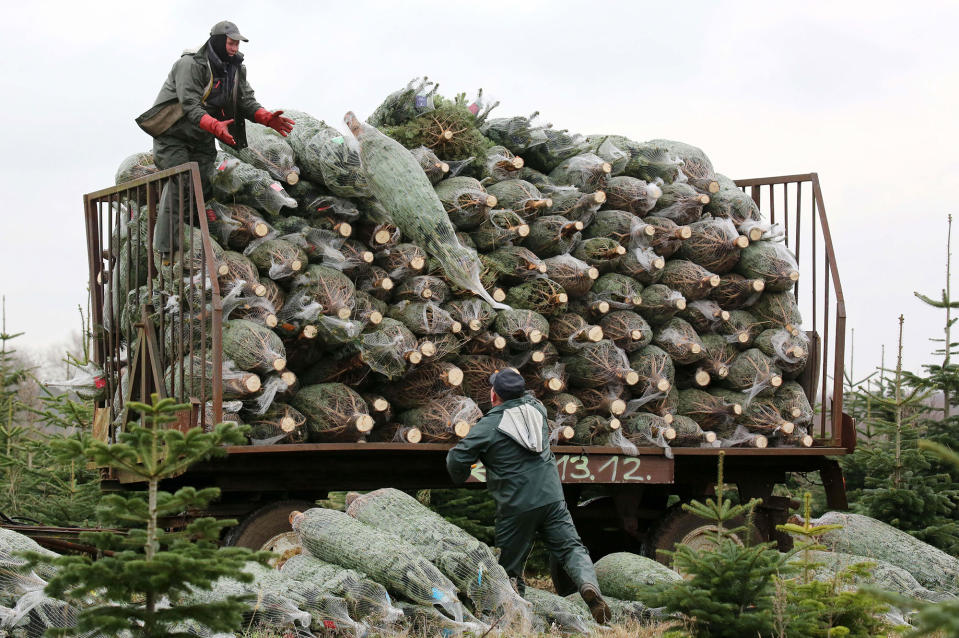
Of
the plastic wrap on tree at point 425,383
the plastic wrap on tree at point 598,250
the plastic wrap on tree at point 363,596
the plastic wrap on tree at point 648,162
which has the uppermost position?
the plastic wrap on tree at point 648,162

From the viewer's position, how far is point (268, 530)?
25.7ft

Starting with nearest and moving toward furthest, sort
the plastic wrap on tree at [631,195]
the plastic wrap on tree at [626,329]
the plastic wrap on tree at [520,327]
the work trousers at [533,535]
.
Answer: the work trousers at [533,535]
the plastic wrap on tree at [520,327]
the plastic wrap on tree at [626,329]
the plastic wrap on tree at [631,195]

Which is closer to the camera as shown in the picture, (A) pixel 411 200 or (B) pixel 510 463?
(B) pixel 510 463

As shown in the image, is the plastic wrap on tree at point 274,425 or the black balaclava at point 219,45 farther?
the black balaclava at point 219,45

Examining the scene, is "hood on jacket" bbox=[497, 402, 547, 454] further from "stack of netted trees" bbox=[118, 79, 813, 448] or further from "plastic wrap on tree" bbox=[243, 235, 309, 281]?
"plastic wrap on tree" bbox=[243, 235, 309, 281]

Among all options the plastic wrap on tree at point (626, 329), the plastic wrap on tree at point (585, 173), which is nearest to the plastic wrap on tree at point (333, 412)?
the plastic wrap on tree at point (626, 329)

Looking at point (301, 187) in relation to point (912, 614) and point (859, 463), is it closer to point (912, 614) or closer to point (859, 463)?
point (912, 614)

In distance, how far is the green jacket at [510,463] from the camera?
21.9 ft

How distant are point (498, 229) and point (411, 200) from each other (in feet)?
3.75

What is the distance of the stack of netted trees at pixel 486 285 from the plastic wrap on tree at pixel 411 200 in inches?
0.7

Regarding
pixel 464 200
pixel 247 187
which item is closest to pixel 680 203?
pixel 464 200

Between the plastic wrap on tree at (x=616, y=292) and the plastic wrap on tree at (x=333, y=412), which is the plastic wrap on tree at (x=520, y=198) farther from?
the plastic wrap on tree at (x=333, y=412)

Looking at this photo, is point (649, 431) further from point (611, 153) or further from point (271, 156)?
point (271, 156)

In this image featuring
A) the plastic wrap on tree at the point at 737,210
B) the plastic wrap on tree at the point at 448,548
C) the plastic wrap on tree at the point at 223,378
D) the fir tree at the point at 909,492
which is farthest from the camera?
the fir tree at the point at 909,492
